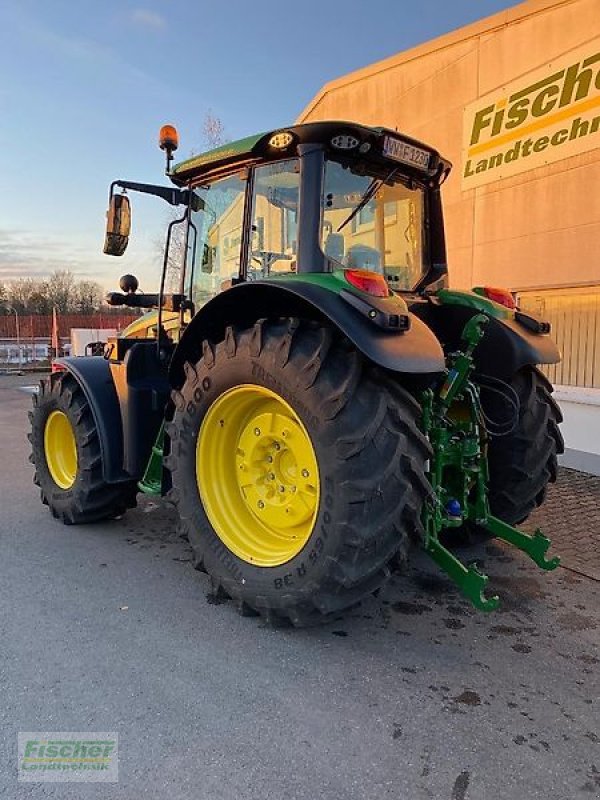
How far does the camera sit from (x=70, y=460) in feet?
17.0

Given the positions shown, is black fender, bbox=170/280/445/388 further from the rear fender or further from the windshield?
the rear fender

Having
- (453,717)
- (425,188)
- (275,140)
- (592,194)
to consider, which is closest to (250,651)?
(453,717)

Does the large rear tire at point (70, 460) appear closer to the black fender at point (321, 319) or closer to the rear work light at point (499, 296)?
the black fender at point (321, 319)

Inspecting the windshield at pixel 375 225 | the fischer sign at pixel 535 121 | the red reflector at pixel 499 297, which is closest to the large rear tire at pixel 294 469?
the windshield at pixel 375 225

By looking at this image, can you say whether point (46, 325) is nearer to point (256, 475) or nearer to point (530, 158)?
point (530, 158)

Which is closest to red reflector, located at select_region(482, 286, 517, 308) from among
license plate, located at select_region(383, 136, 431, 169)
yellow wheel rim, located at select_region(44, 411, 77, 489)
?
license plate, located at select_region(383, 136, 431, 169)

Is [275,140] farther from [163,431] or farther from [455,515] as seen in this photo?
[455,515]

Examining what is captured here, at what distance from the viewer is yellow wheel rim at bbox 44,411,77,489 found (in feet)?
16.7

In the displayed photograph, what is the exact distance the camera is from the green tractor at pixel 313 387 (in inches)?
110

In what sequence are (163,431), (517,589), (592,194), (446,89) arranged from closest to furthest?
(517,589), (163,431), (592,194), (446,89)

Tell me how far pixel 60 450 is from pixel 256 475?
239 cm

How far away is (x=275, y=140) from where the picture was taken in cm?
346

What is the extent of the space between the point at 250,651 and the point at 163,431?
1676 mm

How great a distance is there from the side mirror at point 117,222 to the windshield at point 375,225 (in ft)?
5.15
